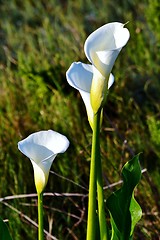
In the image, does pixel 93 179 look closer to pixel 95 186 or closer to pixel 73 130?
pixel 95 186

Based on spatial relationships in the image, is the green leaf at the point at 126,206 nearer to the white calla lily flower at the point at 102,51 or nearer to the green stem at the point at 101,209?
the green stem at the point at 101,209

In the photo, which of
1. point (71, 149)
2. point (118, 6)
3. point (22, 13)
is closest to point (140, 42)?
point (71, 149)

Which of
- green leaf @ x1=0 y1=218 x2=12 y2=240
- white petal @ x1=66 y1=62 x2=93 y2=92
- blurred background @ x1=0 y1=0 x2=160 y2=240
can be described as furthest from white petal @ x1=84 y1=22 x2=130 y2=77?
blurred background @ x1=0 y1=0 x2=160 y2=240

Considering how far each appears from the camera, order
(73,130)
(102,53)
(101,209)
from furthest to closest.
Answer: (73,130) → (101,209) → (102,53)

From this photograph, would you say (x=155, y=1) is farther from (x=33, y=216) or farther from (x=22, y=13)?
(x=22, y=13)

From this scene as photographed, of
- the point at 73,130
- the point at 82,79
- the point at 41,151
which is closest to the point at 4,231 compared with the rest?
the point at 41,151
